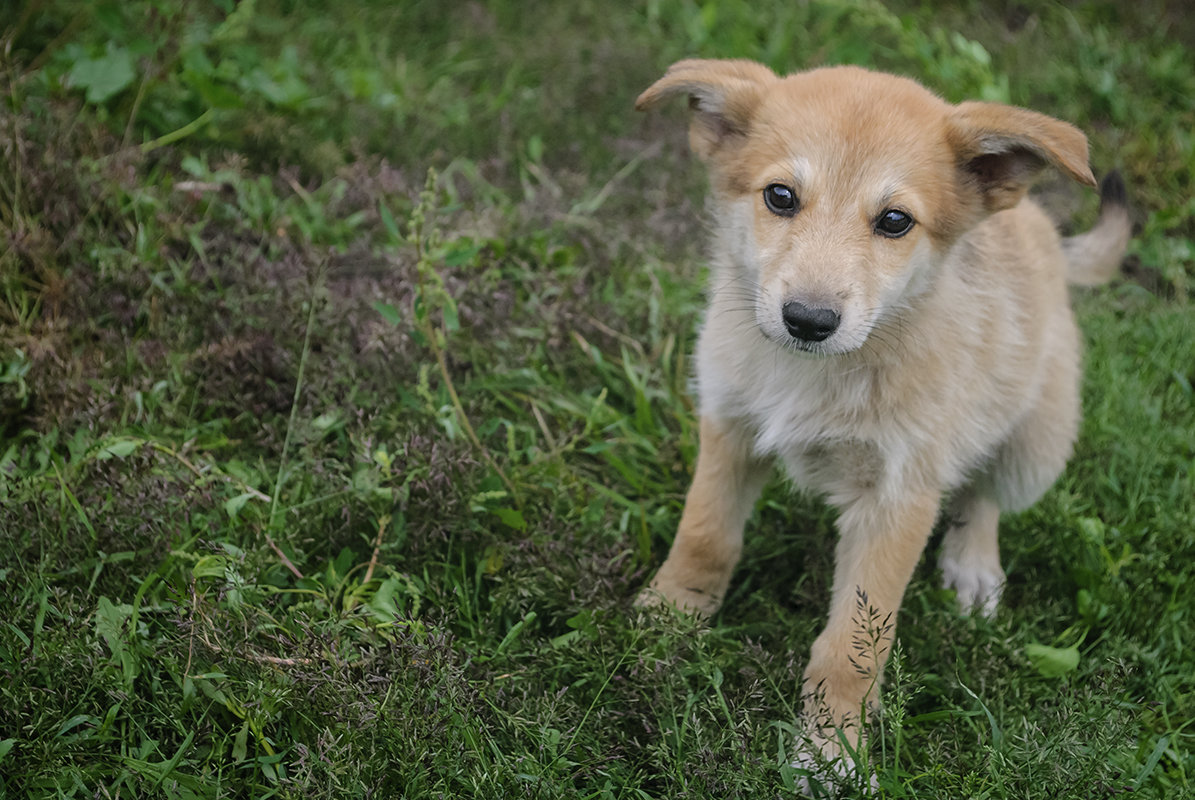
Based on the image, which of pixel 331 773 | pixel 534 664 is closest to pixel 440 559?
pixel 534 664

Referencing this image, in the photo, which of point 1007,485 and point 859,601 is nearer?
point 859,601

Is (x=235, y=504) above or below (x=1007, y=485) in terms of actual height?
above

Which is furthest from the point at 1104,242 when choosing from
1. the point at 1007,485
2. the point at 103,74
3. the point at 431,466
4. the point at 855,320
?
the point at 103,74

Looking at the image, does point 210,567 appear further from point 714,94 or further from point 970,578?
point 970,578

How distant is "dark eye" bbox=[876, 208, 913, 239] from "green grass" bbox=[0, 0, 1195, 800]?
1178 mm

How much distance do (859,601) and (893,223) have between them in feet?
3.48

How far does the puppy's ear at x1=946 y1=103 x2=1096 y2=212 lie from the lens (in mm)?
2611

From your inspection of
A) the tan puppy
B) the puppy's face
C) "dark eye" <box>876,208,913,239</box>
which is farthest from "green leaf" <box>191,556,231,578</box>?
"dark eye" <box>876,208,913,239</box>

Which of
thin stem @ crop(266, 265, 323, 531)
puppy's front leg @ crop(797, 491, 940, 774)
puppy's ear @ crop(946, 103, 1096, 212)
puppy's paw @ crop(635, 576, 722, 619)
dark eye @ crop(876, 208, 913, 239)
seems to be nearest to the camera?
puppy's ear @ crop(946, 103, 1096, 212)

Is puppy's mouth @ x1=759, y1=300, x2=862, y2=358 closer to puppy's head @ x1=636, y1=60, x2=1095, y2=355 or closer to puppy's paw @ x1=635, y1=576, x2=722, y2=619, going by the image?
puppy's head @ x1=636, y1=60, x2=1095, y2=355

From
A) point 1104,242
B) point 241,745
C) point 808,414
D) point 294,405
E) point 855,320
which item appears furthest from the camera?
point 1104,242

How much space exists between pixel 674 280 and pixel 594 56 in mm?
1912

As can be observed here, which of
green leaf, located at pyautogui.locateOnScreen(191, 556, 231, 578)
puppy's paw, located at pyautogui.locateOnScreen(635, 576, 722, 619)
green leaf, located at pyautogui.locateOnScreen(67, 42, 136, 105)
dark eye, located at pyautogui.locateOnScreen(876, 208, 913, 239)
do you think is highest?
dark eye, located at pyautogui.locateOnScreen(876, 208, 913, 239)

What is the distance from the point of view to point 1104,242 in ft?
13.3
